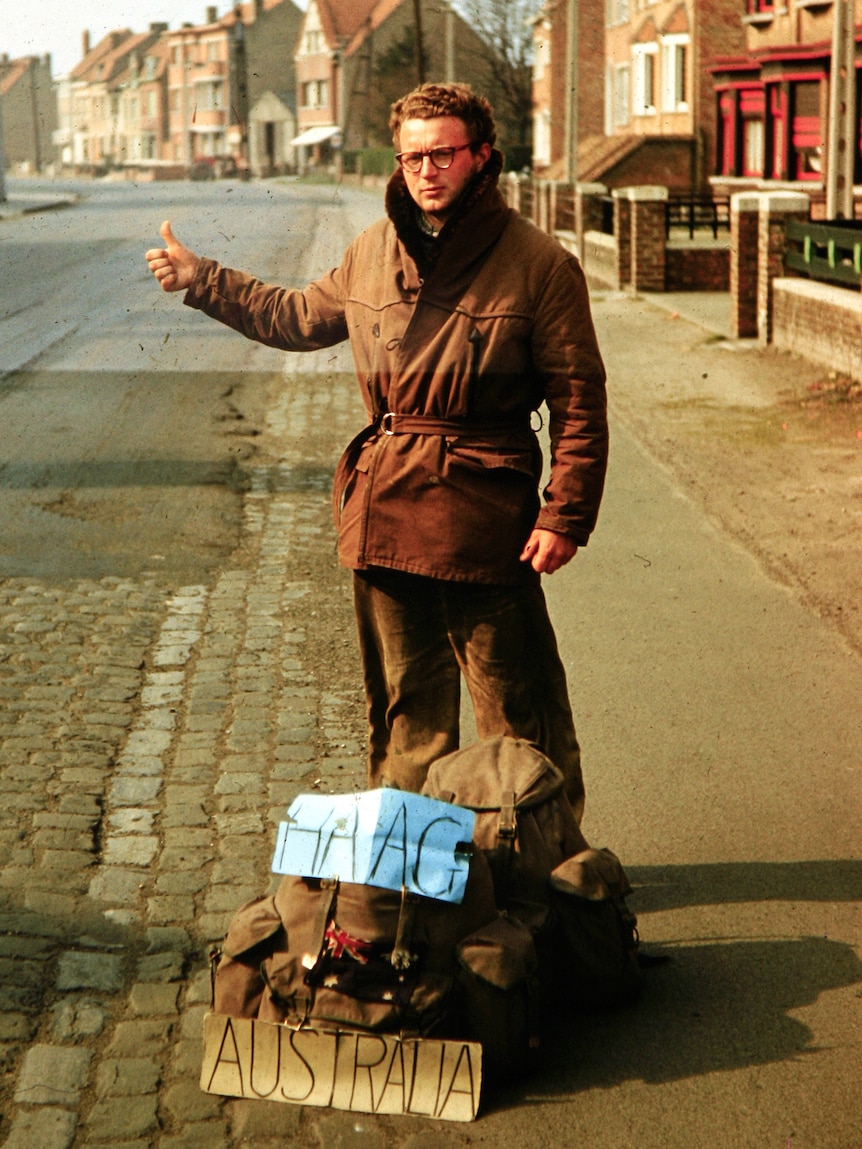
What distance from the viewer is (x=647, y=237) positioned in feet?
71.2

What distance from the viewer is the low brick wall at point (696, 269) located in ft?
72.8

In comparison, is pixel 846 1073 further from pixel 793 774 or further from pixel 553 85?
pixel 553 85

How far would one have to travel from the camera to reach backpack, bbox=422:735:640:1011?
3336mm

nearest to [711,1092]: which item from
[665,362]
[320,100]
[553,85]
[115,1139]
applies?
[115,1139]

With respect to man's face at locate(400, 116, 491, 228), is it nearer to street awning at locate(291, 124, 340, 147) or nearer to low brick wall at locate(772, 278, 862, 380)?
street awning at locate(291, 124, 340, 147)

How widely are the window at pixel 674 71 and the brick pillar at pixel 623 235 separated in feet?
62.1

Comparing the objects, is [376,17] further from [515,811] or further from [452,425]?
[515,811]

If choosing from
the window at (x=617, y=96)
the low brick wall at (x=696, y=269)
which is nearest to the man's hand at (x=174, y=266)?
the low brick wall at (x=696, y=269)

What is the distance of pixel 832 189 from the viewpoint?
729 inches

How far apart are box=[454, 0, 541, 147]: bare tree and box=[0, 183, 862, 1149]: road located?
293cm

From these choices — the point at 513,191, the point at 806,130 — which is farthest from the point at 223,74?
the point at 513,191

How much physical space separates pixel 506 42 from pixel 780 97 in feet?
48.5

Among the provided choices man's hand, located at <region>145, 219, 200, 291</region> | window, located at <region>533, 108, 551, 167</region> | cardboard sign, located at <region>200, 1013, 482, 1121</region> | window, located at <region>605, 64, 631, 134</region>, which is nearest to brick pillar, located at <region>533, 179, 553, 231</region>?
window, located at <region>605, 64, 631, 134</region>

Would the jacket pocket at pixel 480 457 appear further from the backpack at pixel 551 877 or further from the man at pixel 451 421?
the backpack at pixel 551 877
